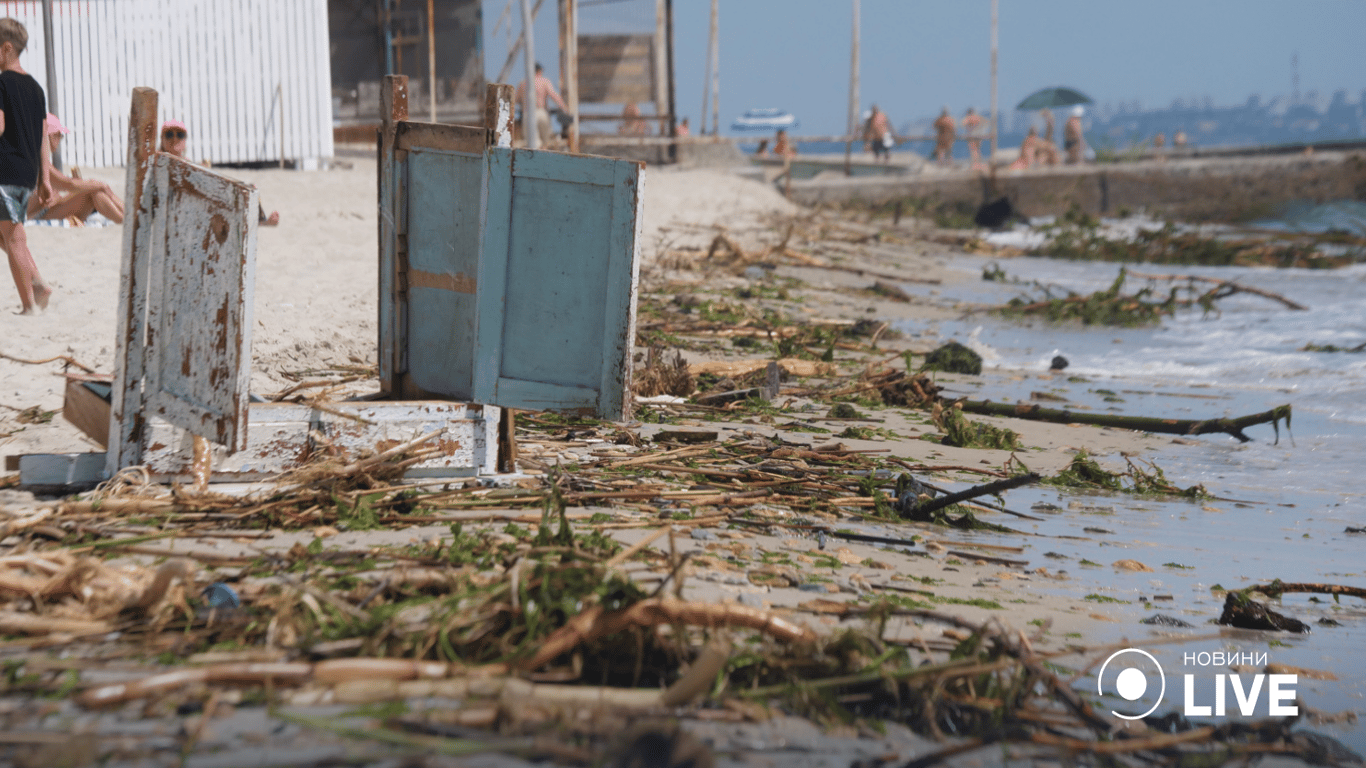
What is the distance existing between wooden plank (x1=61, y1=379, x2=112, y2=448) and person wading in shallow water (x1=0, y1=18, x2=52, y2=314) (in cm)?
269

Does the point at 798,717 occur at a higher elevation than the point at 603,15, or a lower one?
lower

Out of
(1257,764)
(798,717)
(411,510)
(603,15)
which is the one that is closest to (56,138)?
(411,510)

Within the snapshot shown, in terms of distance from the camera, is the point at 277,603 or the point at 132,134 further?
the point at 132,134

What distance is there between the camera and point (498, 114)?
434 cm

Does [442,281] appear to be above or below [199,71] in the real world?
below

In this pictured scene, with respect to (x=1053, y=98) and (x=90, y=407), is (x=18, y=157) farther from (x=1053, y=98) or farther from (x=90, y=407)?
(x=1053, y=98)

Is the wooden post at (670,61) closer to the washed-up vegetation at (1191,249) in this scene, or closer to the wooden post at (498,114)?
the washed-up vegetation at (1191,249)

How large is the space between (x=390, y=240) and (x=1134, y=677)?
3.49m

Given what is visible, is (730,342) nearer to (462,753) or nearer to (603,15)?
(462,753)

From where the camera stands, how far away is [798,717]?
97.3 inches

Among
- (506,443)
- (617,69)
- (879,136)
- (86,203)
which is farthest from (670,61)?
(506,443)

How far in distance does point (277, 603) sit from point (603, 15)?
19.8 metres

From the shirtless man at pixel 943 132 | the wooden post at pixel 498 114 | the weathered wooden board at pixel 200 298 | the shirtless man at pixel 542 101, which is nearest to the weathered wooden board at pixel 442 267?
the wooden post at pixel 498 114

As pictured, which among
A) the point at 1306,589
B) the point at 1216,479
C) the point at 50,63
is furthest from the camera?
the point at 50,63
